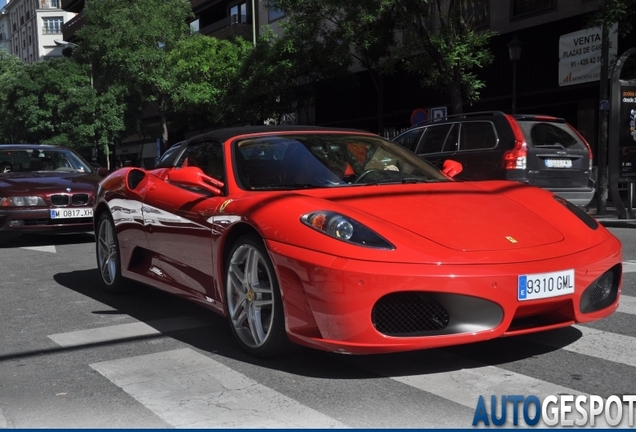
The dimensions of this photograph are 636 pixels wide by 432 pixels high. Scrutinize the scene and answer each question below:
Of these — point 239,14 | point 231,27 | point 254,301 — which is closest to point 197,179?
point 254,301

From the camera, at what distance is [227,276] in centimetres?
441

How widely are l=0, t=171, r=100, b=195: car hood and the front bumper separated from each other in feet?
25.9

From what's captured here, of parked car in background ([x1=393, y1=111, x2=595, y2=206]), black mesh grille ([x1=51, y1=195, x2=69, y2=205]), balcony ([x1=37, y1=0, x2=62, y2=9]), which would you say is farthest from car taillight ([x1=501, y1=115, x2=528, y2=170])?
balcony ([x1=37, y1=0, x2=62, y2=9])

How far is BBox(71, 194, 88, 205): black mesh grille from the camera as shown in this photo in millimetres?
10836

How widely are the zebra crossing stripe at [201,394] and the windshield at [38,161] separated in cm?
836

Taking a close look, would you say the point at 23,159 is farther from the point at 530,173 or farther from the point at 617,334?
the point at 617,334

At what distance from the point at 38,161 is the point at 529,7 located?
14.6 meters

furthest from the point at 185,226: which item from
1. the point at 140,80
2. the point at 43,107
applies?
the point at 43,107

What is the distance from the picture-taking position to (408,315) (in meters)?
3.62

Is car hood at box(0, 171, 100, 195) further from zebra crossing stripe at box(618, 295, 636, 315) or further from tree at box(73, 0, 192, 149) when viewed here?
tree at box(73, 0, 192, 149)

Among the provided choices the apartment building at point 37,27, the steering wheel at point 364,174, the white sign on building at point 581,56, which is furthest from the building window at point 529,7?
the apartment building at point 37,27

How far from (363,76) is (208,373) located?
82.9 feet

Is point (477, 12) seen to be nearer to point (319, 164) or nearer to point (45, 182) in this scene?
point (45, 182)

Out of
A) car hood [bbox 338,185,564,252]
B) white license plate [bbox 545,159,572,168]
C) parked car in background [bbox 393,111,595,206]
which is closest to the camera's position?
car hood [bbox 338,185,564,252]
